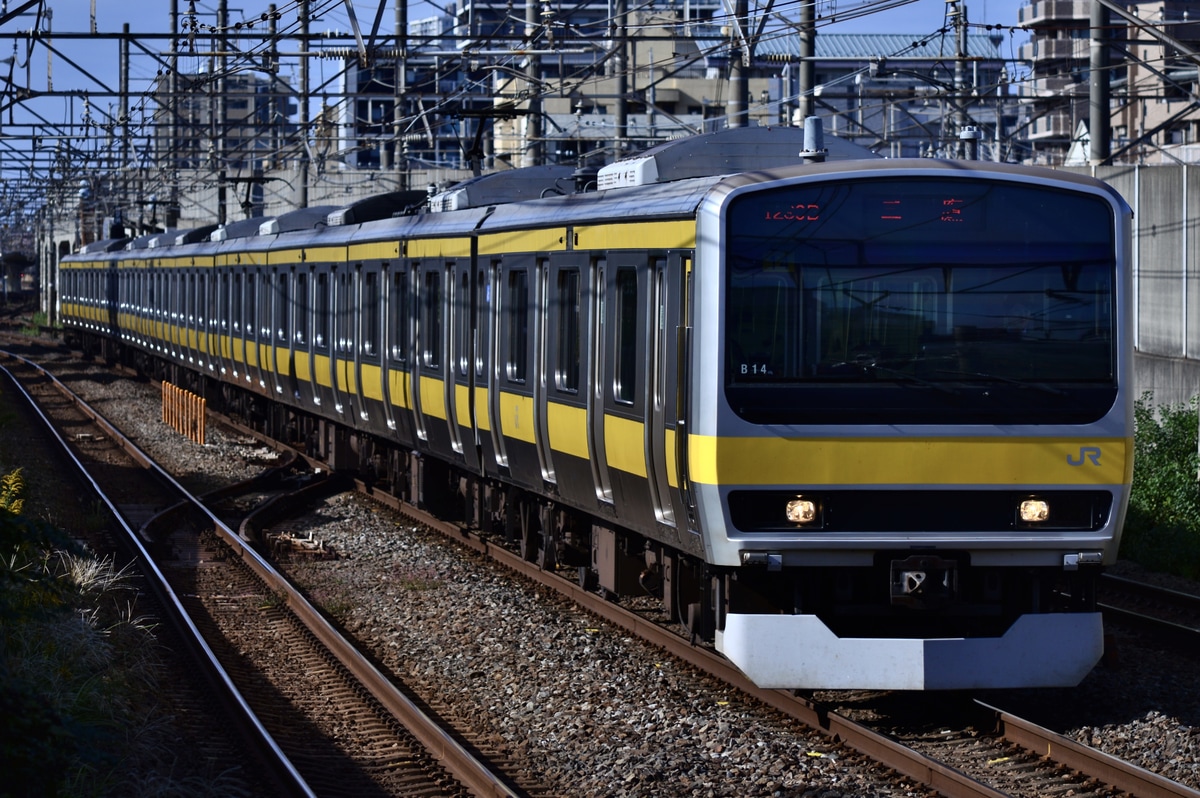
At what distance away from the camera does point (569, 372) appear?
10.1 meters

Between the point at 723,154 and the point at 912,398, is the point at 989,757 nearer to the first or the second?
the point at 912,398

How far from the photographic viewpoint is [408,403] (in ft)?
46.8

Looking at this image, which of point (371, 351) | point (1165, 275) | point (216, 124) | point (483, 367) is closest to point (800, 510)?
point (483, 367)

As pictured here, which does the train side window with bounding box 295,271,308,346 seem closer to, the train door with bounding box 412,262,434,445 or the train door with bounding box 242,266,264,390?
the train door with bounding box 242,266,264,390

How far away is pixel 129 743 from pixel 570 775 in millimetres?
2020

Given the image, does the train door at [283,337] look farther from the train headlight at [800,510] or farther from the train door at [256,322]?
the train headlight at [800,510]

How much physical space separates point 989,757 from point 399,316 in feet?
27.6

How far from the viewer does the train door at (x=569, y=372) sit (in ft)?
31.9

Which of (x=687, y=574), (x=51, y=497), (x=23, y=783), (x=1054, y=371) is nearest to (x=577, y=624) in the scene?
(x=687, y=574)

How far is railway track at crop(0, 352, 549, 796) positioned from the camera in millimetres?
7508

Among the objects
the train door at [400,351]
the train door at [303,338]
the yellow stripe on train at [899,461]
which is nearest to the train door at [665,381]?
the yellow stripe on train at [899,461]

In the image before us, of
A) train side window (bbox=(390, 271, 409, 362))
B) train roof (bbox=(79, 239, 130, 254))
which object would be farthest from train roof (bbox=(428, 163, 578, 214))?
train roof (bbox=(79, 239, 130, 254))

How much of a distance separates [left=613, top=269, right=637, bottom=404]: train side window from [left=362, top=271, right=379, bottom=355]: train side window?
665 centimetres

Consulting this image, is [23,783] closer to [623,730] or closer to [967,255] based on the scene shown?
[623,730]
